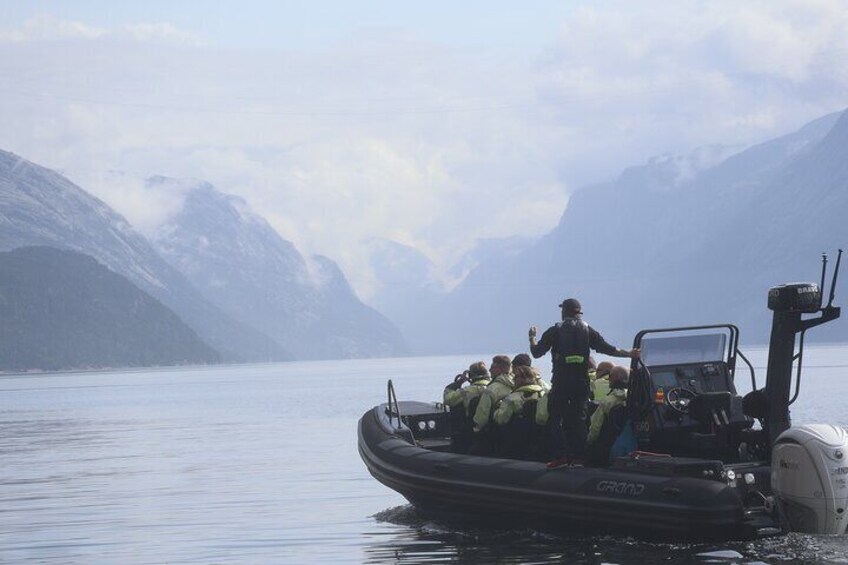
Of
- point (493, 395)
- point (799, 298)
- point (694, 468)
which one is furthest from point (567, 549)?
point (799, 298)

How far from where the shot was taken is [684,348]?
18.2 meters

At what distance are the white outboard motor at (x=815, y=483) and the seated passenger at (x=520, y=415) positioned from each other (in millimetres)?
4232

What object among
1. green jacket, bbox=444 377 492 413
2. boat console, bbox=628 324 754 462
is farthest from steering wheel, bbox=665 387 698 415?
green jacket, bbox=444 377 492 413

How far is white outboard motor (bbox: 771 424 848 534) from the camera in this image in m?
15.2

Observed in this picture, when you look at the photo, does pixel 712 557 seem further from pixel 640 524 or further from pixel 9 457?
pixel 9 457

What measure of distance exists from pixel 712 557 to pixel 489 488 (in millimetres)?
3124

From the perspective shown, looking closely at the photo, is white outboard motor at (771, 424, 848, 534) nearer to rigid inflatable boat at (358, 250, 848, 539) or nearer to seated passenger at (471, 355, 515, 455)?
rigid inflatable boat at (358, 250, 848, 539)

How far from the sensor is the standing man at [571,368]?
17375 millimetres

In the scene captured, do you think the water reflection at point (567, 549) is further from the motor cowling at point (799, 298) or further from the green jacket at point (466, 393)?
the motor cowling at point (799, 298)

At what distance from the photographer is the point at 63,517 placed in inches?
965

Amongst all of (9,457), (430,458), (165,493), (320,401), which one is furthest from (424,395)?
(430,458)

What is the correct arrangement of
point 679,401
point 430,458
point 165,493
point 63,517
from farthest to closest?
point 165,493
point 63,517
point 430,458
point 679,401

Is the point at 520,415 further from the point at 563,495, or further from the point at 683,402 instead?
the point at 683,402

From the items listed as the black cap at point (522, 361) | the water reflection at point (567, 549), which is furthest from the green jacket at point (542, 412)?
the water reflection at point (567, 549)
